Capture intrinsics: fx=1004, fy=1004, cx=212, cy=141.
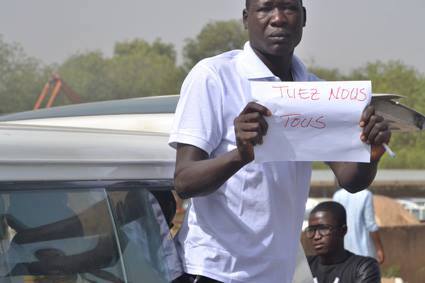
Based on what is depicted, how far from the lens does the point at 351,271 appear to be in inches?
194

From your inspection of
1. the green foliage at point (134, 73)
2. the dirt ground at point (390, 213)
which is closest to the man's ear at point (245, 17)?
the dirt ground at point (390, 213)

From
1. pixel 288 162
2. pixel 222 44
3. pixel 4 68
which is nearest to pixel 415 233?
pixel 288 162

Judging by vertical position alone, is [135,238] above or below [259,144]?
below

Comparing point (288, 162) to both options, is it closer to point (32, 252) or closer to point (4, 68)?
point (32, 252)

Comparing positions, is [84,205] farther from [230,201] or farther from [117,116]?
[117,116]

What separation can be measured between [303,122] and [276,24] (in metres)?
0.35

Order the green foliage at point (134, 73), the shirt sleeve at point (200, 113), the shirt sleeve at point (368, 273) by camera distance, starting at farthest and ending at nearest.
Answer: the green foliage at point (134, 73) → the shirt sleeve at point (368, 273) → the shirt sleeve at point (200, 113)

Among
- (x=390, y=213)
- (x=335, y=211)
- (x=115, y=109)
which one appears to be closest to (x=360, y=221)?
(x=335, y=211)

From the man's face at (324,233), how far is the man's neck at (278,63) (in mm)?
2465

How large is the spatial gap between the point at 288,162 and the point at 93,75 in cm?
3401

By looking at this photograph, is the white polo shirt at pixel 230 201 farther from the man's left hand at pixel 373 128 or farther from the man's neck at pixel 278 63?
the man's left hand at pixel 373 128

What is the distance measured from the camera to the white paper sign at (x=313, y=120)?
237 cm

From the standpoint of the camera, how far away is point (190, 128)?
2521 millimetres

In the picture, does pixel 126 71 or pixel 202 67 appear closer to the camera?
pixel 202 67
